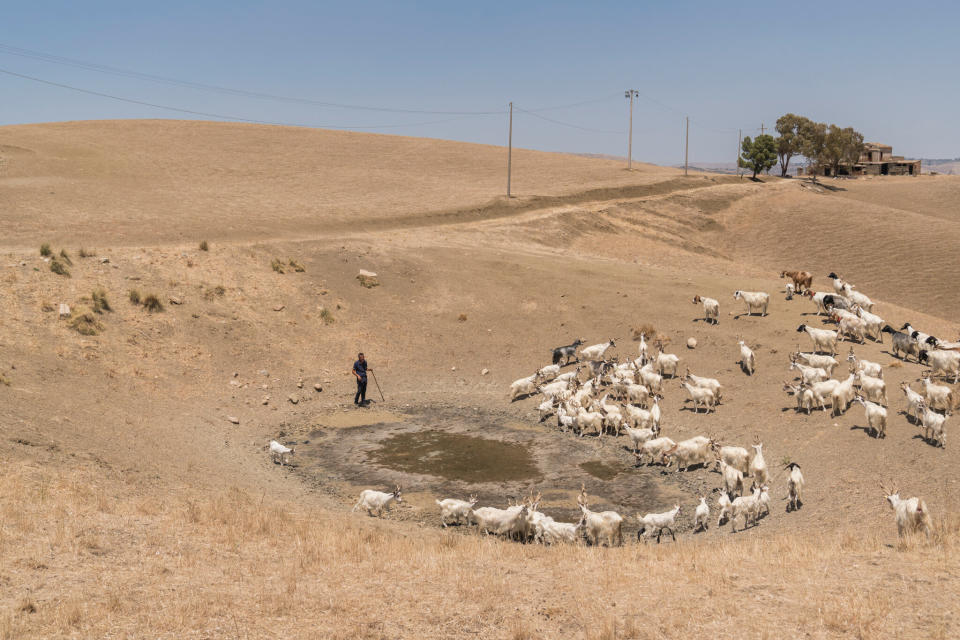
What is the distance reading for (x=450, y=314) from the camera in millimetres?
29656

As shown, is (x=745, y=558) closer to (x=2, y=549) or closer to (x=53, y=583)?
(x=53, y=583)

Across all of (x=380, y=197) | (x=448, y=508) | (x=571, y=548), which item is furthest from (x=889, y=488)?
(x=380, y=197)

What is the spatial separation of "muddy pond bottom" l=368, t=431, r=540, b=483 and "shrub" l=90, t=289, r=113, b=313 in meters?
11.9

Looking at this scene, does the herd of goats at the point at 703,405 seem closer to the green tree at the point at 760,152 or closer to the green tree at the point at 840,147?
the green tree at the point at 760,152

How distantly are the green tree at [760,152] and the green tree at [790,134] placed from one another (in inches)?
582

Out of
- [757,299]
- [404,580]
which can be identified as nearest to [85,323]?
[404,580]

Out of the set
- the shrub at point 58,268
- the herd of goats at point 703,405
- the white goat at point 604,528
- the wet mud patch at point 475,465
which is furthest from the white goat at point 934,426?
the shrub at point 58,268

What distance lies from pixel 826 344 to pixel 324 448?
632 inches

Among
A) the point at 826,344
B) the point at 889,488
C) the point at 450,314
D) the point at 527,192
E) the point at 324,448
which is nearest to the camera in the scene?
the point at 889,488

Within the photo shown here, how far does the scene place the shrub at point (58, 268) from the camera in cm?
2548

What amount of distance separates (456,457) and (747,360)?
10379mm

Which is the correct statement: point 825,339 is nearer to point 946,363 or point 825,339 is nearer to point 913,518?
point 946,363

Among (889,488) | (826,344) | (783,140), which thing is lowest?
(889,488)

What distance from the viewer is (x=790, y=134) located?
9688cm
